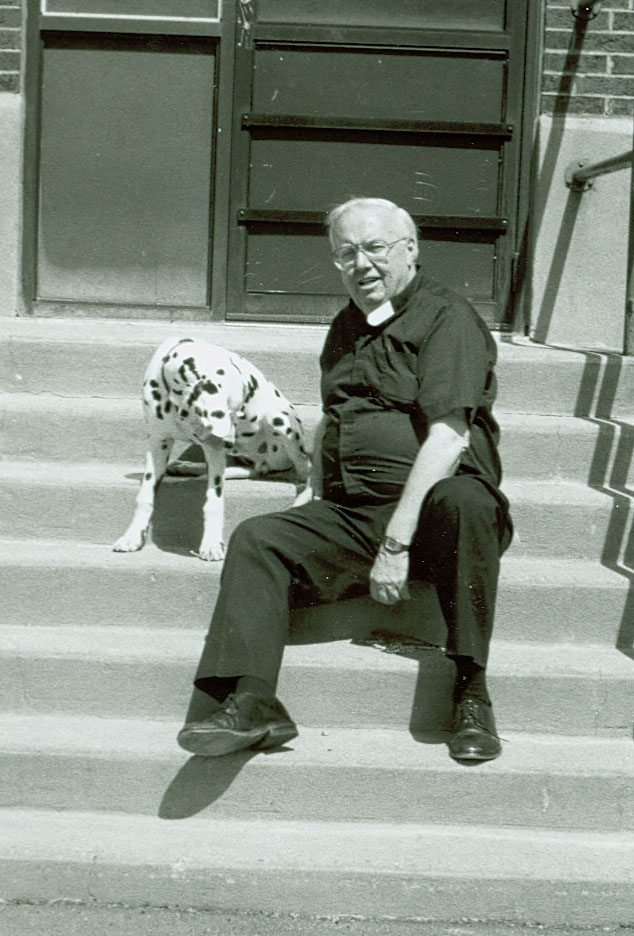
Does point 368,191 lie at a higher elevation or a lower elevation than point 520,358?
higher

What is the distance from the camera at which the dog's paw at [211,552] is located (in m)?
4.36

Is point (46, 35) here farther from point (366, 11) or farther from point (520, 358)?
point (520, 358)

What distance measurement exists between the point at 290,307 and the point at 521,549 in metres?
2.39

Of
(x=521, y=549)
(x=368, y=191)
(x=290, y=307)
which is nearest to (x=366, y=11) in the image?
(x=368, y=191)

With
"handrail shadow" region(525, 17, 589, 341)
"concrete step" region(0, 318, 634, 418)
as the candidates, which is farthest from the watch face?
"handrail shadow" region(525, 17, 589, 341)

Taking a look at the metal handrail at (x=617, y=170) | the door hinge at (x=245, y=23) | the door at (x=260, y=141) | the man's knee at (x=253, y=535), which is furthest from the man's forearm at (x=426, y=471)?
the door hinge at (x=245, y=23)

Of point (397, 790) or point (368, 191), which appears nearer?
point (397, 790)

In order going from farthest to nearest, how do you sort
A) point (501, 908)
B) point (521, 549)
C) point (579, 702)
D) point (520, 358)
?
1. point (520, 358)
2. point (521, 549)
3. point (579, 702)
4. point (501, 908)

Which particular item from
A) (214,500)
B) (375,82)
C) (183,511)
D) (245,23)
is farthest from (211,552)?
(245,23)

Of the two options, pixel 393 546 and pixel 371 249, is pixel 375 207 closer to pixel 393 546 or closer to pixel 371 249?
pixel 371 249

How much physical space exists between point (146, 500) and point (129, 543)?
16cm

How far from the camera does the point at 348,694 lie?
3.89m

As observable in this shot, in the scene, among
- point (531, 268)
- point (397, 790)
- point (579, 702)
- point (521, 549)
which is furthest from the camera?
point (531, 268)

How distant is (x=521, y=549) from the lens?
14.9ft
